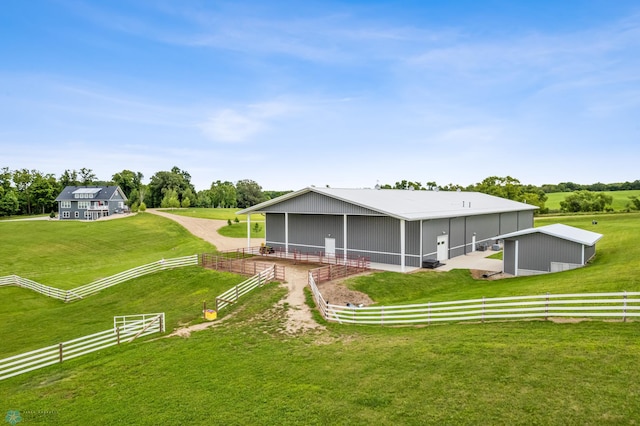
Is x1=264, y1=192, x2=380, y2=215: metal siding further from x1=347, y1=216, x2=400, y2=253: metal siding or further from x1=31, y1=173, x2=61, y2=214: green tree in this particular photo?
x1=31, y1=173, x2=61, y2=214: green tree

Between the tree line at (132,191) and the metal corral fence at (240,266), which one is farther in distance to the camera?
the tree line at (132,191)

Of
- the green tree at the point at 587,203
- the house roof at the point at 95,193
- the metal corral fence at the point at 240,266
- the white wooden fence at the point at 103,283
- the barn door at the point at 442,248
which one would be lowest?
the white wooden fence at the point at 103,283

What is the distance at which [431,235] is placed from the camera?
92.5 ft

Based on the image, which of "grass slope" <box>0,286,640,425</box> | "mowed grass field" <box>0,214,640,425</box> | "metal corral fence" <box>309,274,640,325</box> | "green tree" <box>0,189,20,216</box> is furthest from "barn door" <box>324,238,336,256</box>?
"green tree" <box>0,189,20,216</box>

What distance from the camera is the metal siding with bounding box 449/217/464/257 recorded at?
31172mm

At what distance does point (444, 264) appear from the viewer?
2820cm

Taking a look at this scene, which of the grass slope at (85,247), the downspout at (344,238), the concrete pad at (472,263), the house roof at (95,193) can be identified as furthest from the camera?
the house roof at (95,193)

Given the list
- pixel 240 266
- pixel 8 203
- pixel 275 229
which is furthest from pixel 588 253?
pixel 8 203

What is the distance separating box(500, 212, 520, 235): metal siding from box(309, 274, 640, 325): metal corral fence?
26.1m

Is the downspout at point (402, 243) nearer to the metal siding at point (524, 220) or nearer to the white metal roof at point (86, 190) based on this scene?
the metal siding at point (524, 220)

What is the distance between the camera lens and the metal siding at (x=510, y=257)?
84.3 feet

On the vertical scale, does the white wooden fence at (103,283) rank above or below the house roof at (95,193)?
below

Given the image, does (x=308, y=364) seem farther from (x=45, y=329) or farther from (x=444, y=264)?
(x=444, y=264)

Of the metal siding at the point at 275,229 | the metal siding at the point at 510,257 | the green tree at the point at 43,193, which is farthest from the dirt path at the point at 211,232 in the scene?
the green tree at the point at 43,193
